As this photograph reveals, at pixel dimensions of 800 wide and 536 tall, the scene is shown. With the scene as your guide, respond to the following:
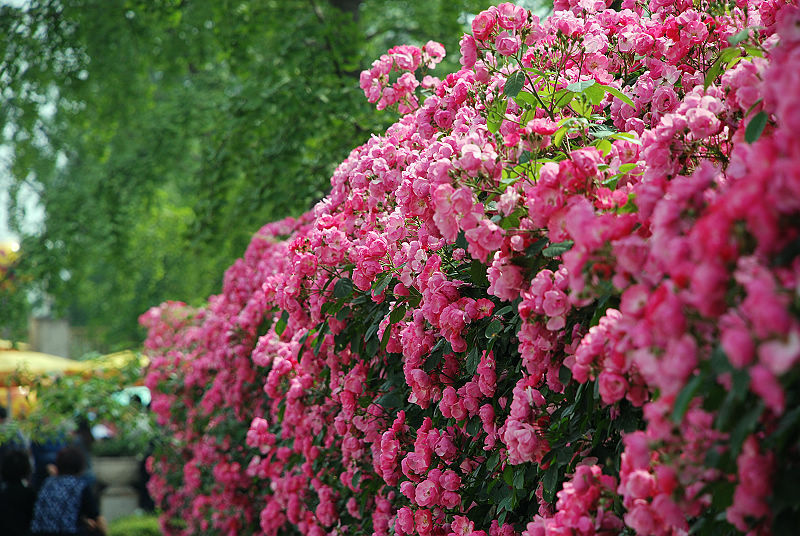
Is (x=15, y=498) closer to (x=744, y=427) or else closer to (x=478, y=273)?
(x=478, y=273)

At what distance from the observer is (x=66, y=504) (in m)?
5.38

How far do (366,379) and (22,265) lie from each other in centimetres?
745

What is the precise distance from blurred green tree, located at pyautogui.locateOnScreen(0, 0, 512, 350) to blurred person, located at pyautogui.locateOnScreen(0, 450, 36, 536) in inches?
81.6

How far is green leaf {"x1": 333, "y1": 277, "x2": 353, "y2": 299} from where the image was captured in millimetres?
2711

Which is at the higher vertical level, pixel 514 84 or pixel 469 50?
pixel 469 50

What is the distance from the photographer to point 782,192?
108 centimetres

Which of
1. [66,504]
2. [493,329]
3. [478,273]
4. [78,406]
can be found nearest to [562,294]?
[493,329]

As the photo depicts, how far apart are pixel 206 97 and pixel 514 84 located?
815 centimetres

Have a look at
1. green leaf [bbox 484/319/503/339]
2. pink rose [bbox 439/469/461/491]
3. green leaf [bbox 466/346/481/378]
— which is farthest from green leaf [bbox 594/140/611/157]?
pink rose [bbox 439/469/461/491]

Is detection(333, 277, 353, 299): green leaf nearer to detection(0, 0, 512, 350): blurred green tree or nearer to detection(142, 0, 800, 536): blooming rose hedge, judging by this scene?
detection(142, 0, 800, 536): blooming rose hedge

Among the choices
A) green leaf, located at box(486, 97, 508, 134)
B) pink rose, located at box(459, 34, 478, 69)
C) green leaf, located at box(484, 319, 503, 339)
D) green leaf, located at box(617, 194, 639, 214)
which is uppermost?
pink rose, located at box(459, 34, 478, 69)

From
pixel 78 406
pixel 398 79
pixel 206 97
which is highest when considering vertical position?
pixel 206 97

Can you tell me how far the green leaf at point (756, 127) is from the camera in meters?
1.46

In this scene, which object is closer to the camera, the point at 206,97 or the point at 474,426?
the point at 474,426
